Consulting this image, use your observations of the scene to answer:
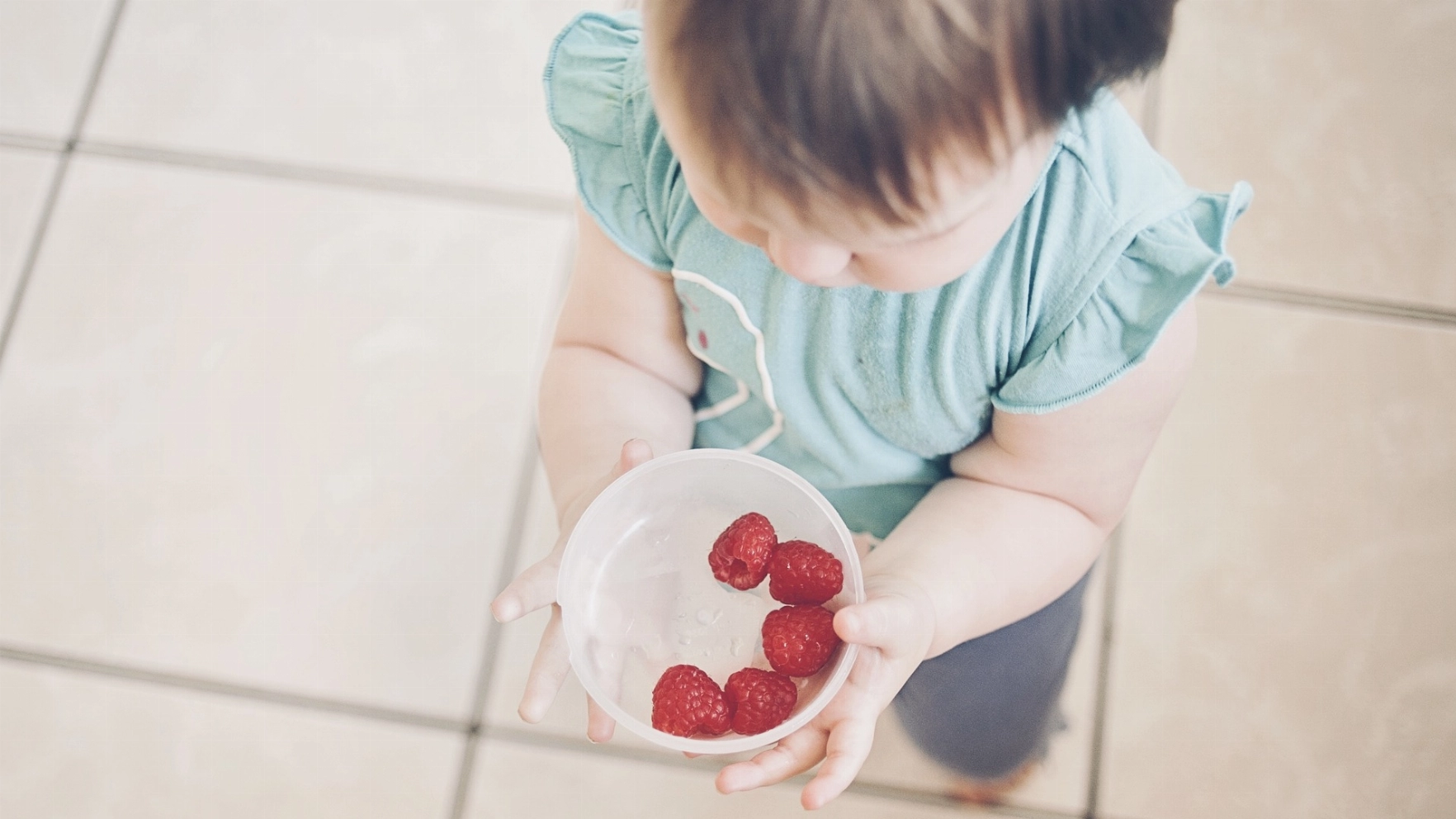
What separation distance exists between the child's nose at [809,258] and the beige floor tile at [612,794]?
539 mm

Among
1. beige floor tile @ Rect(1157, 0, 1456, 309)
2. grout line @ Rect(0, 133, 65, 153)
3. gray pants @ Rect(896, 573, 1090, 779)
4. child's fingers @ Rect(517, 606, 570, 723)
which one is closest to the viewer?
child's fingers @ Rect(517, 606, 570, 723)

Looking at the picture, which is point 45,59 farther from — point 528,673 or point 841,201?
point 841,201

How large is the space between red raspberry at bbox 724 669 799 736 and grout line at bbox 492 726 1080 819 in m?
0.33

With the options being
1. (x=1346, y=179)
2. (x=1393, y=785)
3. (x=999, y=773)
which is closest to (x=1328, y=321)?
(x=1346, y=179)

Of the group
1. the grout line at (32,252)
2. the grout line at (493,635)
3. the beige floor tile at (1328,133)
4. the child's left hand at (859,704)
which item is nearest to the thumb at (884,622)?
the child's left hand at (859,704)

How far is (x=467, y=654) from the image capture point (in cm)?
88

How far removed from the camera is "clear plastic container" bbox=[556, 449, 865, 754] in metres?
0.55

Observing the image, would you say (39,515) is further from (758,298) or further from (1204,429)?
(1204,429)

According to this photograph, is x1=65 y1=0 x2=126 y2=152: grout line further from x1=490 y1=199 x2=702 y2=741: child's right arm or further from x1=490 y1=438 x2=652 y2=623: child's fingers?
x1=490 y1=438 x2=652 y2=623: child's fingers

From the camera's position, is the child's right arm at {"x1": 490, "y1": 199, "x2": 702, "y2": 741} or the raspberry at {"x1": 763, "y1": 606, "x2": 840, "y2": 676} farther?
the child's right arm at {"x1": 490, "y1": 199, "x2": 702, "y2": 741}

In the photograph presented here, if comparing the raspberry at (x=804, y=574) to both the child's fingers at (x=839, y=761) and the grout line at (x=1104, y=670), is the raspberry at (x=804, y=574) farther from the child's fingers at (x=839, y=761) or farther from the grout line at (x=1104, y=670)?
the grout line at (x=1104, y=670)

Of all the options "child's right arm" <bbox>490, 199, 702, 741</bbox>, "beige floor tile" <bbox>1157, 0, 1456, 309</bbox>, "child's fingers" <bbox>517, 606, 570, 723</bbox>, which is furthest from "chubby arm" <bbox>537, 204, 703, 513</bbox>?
"beige floor tile" <bbox>1157, 0, 1456, 309</bbox>

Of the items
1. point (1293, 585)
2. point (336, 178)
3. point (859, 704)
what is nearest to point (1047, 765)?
point (1293, 585)

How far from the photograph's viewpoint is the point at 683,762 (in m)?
0.84
